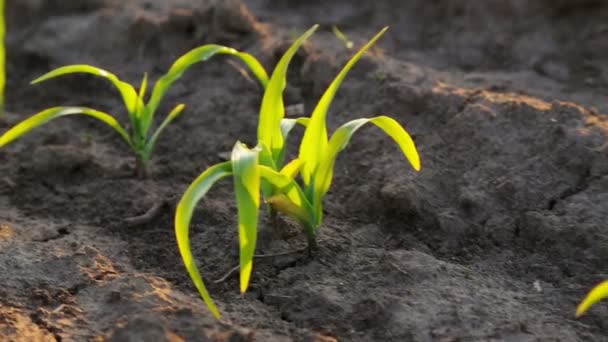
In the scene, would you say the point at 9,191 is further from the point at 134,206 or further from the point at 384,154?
the point at 384,154

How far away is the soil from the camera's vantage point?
65.5 inches

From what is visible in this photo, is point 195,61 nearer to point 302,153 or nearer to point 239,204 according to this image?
point 302,153

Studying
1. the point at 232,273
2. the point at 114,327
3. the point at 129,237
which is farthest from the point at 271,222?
the point at 114,327

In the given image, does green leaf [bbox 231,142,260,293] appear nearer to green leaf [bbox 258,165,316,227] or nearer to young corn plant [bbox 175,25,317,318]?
young corn plant [bbox 175,25,317,318]

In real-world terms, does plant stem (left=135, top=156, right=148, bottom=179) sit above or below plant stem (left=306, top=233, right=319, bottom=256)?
above

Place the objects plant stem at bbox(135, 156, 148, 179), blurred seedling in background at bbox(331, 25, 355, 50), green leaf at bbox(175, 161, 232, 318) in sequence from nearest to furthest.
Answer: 1. green leaf at bbox(175, 161, 232, 318)
2. plant stem at bbox(135, 156, 148, 179)
3. blurred seedling in background at bbox(331, 25, 355, 50)

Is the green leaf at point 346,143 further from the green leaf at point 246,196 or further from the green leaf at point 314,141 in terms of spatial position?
the green leaf at point 246,196

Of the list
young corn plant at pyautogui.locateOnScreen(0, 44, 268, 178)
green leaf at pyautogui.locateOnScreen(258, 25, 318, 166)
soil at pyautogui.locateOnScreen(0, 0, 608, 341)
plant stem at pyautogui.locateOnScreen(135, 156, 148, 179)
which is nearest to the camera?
soil at pyautogui.locateOnScreen(0, 0, 608, 341)

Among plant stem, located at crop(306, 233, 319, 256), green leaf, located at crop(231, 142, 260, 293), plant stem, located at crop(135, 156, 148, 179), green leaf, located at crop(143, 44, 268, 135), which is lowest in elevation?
plant stem, located at crop(306, 233, 319, 256)

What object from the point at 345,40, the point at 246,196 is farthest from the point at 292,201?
the point at 345,40

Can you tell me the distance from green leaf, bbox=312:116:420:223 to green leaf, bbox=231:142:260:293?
0.22 m

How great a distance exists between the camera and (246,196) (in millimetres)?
1520

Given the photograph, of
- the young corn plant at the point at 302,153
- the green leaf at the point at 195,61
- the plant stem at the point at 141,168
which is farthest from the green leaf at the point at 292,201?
the plant stem at the point at 141,168

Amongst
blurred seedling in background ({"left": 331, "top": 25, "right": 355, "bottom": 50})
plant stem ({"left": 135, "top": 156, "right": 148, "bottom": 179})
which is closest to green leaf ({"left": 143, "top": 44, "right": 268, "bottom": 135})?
plant stem ({"left": 135, "top": 156, "right": 148, "bottom": 179})
